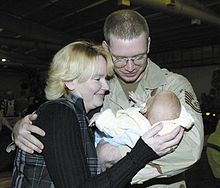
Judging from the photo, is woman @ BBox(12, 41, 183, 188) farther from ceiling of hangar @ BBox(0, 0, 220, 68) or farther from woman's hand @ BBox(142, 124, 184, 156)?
ceiling of hangar @ BBox(0, 0, 220, 68)

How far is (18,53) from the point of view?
1549 cm

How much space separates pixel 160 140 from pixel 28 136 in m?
0.50

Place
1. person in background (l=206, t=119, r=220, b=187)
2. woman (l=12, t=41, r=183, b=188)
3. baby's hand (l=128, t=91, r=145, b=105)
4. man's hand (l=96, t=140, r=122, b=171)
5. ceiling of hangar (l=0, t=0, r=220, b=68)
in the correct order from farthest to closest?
1. ceiling of hangar (l=0, t=0, r=220, b=68)
2. person in background (l=206, t=119, r=220, b=187)
3. baby's hand (l=128, t=91, r=145, b=105)
4. man's hand (l=96, t=140, r=122, b=171)
5. woman (l=12, t=41, r=183, b=188)

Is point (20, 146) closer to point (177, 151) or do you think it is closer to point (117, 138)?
point (117, 138)

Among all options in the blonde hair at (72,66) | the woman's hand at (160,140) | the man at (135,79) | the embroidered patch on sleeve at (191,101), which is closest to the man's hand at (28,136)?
the man at (135,79)

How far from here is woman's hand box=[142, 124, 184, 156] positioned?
115cm

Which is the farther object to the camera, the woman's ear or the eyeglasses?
the eyeglasses

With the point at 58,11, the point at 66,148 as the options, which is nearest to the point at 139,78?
the point at 66,148

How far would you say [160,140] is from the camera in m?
1.15

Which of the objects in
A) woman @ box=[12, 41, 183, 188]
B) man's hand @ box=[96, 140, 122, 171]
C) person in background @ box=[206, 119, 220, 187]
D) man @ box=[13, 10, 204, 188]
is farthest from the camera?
person in background @ box=[206, 119, 220, 187]

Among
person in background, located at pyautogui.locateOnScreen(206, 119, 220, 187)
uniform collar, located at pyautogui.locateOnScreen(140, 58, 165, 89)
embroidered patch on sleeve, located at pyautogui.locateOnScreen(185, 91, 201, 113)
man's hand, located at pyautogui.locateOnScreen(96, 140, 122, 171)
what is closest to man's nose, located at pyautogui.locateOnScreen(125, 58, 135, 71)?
uniform collar, located at pyautogui.locateOnScreen(140, 58, 165, 89)

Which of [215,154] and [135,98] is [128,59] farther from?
[215,154]

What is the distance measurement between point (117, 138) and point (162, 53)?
48.5 feet

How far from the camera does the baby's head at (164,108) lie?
48.4 inches
